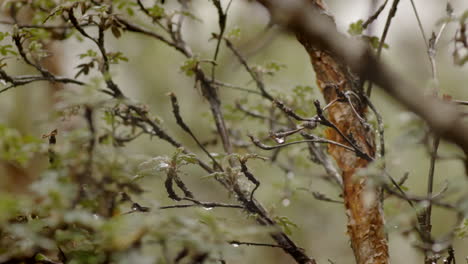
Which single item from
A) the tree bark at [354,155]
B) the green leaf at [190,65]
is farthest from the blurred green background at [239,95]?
the tree bark at [354,155]

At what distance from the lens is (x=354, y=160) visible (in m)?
1.03

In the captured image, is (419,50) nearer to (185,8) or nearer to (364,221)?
(185,8)

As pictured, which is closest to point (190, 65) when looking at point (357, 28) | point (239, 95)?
→ point (357, 28)

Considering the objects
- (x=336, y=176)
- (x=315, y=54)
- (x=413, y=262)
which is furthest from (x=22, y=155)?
(x=413, y=262)

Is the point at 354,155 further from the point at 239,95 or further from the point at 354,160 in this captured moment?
the point at 239,95

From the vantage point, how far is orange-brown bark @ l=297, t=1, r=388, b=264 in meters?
0.97

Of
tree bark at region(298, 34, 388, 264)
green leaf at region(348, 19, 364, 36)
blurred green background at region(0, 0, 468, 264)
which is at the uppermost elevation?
blurred green background at region(0, 0, 468, 264)

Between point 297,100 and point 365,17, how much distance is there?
0.35 m

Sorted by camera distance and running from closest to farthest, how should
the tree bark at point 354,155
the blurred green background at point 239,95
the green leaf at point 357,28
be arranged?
the tree bark at point 354,155 < the green leaf at point 357,28 < the blurred green background at point 239,95

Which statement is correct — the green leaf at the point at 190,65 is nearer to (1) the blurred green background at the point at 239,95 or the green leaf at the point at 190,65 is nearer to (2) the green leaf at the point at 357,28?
(2) the green leaf at the point at 357,28

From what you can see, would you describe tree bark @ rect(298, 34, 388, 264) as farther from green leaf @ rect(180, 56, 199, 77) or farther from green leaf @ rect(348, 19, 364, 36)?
green leaf @ rect(180, 56, 199, 77)

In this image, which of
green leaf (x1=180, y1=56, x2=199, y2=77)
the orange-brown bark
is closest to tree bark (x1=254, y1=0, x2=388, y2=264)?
the orange-brown bark

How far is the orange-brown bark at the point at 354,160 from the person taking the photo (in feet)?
3.18

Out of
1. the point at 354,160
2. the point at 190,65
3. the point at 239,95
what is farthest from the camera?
the point at 239,95
